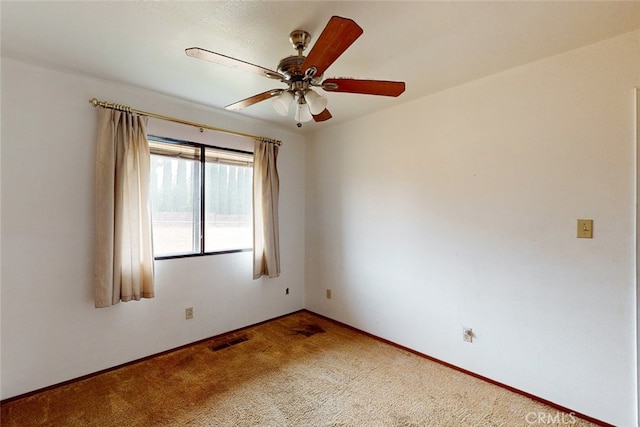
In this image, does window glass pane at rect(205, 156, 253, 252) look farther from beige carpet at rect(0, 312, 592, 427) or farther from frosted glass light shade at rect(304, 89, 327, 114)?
frosted glass light shade at rect(304, 89, 327, 114)

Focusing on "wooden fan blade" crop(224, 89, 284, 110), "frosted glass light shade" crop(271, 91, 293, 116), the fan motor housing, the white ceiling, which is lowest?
"frosted glass light shade" crop(271, 91, 293, 116)

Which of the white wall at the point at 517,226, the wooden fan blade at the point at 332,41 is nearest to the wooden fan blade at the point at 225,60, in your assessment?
the wooden fan blade at the point at 332,41

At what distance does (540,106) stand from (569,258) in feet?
3.59

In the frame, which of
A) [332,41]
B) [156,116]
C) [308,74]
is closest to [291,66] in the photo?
[308,74]

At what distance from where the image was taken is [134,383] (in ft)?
7.45

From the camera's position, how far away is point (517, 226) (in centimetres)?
217

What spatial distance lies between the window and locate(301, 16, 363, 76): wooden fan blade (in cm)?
193

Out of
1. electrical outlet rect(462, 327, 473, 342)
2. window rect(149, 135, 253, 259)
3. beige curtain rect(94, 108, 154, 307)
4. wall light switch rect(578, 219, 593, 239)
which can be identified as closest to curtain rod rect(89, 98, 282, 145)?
beige curtain rect(94, 108, 154, 307)

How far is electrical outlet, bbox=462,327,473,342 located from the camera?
240 centimetres

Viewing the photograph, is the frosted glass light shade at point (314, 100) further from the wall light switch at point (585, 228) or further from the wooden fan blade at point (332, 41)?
the wall light switch at point (585, 228)

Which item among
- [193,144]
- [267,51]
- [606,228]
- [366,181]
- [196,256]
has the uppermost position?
[267,51]

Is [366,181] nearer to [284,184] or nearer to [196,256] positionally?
[284,184]

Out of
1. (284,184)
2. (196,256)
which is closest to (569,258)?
(284,184)

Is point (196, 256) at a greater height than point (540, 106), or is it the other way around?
point (540, 106)
